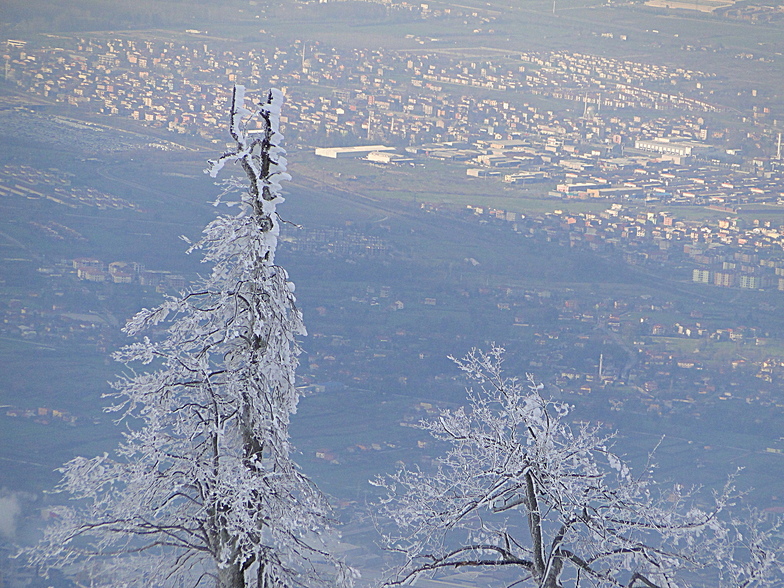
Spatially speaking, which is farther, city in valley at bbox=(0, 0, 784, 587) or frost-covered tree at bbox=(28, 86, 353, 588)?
city in valley at bbox=(0, 0, 784, 587)

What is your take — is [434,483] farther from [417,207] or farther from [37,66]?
[37,66]

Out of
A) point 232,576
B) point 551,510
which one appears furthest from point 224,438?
point 551,510

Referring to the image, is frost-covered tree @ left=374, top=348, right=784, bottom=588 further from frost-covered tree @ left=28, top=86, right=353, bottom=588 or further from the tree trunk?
the tree trunk

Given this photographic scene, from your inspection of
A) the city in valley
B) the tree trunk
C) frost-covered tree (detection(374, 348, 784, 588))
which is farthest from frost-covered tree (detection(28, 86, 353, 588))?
the city in valley

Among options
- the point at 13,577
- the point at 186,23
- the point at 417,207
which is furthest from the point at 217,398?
the point at 186,23

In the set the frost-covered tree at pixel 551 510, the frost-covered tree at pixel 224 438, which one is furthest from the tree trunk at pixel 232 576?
the frost-covered tree at pixel 551 510

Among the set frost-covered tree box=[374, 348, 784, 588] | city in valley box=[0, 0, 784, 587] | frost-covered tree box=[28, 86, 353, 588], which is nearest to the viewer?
frost-covered tree box=[374, 348, 784, 588]
